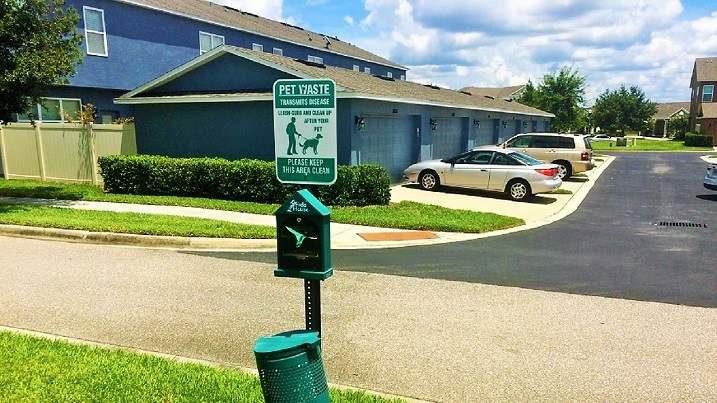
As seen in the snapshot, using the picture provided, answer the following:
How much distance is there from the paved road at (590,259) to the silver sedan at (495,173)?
1934 mm

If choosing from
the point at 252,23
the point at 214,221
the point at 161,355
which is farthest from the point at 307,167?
the point at 252,23

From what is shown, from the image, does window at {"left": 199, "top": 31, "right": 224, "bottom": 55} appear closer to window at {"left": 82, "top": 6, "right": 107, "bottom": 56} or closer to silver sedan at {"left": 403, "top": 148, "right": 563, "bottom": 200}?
window at {"left": 82, "top": 6, "right": 107, "bottom": 56}

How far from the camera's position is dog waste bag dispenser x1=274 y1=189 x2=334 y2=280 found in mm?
3043

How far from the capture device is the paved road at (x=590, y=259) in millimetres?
6773

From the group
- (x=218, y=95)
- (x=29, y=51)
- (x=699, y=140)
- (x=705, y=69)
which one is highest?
(x=705, y=69)

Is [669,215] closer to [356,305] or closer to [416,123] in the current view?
[416,123]

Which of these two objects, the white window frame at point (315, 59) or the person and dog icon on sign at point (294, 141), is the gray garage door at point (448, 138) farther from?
the person and dog icon on sign at point (294, 141)

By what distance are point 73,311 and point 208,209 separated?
670 centimetres

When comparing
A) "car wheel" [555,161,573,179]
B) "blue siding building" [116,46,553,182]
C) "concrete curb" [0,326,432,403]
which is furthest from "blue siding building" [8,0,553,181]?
"concrete curb" [0,326,432,403]

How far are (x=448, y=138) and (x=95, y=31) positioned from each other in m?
15.3

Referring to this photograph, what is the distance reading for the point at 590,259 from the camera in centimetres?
822

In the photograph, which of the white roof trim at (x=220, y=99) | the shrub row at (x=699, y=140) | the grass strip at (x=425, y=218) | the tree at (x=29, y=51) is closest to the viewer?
the grass strip at (x=425, y=218)

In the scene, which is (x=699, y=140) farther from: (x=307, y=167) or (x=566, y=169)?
(x=307, y=167)

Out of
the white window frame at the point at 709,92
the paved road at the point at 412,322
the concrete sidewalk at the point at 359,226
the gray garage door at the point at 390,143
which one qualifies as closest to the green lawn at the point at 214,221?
the concrete sidewalk at the point at 359,226
